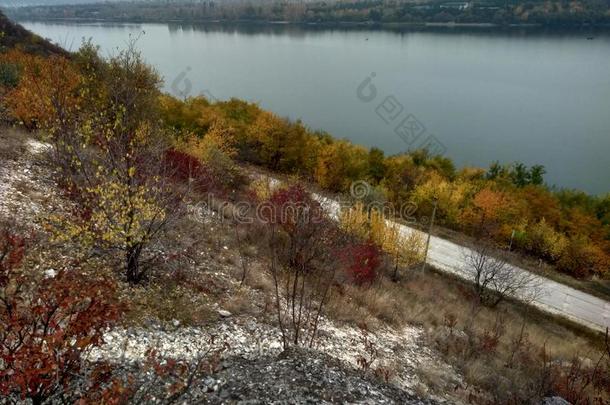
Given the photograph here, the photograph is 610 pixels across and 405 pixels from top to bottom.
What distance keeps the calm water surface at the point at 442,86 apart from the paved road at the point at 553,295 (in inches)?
1089

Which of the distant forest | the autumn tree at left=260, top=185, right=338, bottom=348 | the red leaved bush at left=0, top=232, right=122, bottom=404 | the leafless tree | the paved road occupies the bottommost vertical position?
the paved road

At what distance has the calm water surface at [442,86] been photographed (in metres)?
58.2

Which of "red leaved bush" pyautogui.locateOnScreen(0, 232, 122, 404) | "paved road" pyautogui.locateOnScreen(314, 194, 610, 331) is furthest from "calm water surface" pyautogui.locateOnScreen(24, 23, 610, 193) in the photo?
"paved road" pyautogui.locateOnScreen(314, 194, 610, 331)

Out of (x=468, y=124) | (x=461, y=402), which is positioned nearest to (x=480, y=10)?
(x=468, y=124)

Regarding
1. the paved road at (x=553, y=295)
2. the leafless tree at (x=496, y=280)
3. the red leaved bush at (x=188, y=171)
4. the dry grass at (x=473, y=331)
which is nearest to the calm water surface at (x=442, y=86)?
→ the red leaved bush at (x=188, y=171)

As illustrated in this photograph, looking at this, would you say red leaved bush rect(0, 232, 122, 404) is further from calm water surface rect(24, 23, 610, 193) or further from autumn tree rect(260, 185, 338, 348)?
calm water surface rect(24, 23, 610, 193)

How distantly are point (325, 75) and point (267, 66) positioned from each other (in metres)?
14.3

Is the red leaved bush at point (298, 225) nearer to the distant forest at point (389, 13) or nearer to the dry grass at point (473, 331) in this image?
the dry grass at point (473, 331)

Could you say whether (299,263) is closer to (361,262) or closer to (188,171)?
(361,262)

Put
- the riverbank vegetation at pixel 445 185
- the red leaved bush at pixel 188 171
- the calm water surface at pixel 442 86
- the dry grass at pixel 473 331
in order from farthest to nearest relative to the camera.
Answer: the calm water surface at pixel 442 86, the riverbank vegetation at pixel 445 185, the red leaved bush at pixel 188 171, the dry grass at pixel 473 331

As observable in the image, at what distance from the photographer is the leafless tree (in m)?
23.0

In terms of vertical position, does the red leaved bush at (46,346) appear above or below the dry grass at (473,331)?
above

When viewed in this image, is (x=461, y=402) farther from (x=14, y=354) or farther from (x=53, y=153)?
(x=53, y=153)

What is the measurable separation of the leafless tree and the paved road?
21.0 inches
